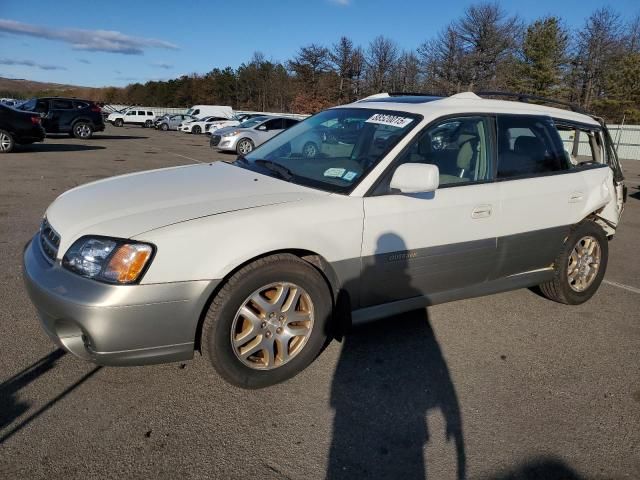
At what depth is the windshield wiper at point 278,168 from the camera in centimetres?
335

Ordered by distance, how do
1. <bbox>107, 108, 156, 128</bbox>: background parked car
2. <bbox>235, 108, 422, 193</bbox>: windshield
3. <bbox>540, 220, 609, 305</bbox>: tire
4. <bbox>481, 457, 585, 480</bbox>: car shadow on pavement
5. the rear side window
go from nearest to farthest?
<bbox>481, 457, 585, 480</bbox>: car shadow on pavement
<bbox>235, 108, 422, 193</bbox>: windshield
<bbox>540, 220, 609, 305</bbox>: tire
the rear side window
<bbox>107, 108, 156, 128</bbox>: background parked car

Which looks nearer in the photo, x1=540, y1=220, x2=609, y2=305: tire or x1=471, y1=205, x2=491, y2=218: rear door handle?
x1=471, y1=205, x2=491, y2=218: rear door handle

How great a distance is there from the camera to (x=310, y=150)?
12.3 ft

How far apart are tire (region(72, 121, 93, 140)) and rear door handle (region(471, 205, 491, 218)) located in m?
21.8

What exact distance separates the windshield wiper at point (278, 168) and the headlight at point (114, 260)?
3.90 feet

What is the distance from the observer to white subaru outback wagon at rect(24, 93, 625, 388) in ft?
8.19

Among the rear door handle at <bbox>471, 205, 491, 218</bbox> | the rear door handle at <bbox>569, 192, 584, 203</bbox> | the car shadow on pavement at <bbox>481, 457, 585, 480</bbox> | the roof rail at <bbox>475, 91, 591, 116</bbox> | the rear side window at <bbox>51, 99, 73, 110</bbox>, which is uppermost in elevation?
the rear side window at <bbox>51, 99, 73, 110</bbox>

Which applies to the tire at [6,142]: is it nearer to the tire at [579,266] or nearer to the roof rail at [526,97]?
the roof rail at [526,97]

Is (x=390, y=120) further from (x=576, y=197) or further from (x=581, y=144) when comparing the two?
(x=581, y=144)

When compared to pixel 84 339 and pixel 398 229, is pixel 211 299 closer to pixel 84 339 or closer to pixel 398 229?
pixel 84 339

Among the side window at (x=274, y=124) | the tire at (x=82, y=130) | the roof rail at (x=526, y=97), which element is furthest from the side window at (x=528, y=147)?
the tire at (x=82, y=130)

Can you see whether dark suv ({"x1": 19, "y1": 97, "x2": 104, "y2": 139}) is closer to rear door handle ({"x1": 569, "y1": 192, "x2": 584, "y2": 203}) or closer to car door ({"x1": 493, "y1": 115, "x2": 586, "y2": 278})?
car door ({"x1": 493, "y1": 115, "x2": 586, "y2": 278})

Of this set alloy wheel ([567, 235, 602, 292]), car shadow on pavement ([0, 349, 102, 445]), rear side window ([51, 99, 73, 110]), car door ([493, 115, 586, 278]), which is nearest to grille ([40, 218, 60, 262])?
car shadow on pavement ([0, 349, 102, 445])

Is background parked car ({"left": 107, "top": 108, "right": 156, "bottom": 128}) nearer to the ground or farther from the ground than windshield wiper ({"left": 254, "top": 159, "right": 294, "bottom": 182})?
farther from the ground
